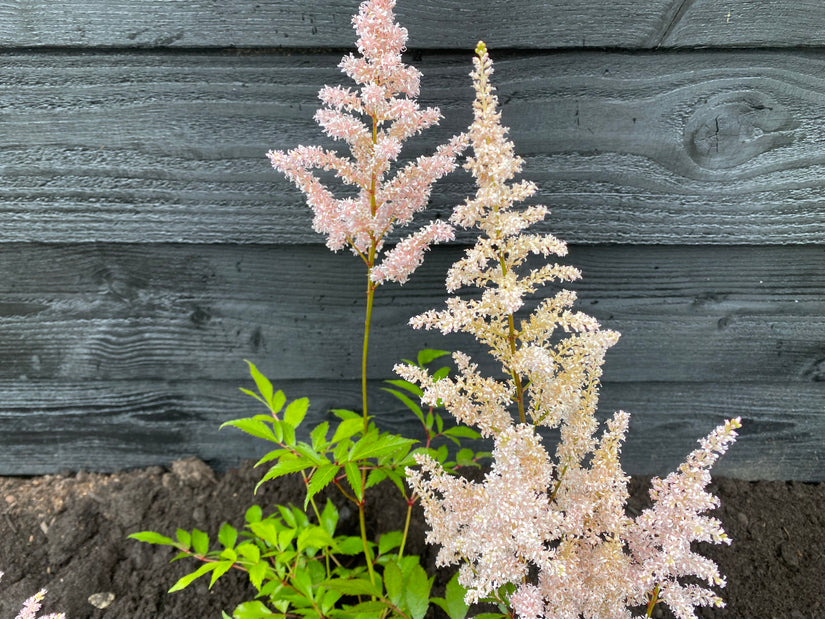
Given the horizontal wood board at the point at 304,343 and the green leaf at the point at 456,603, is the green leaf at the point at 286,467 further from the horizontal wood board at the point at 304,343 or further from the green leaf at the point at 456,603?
the horizontal wood board at the point at 304,343

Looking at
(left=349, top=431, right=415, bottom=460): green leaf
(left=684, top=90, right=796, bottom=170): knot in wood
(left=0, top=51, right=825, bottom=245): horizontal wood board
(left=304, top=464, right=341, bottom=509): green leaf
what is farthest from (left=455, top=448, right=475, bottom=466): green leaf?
(left=684, top=90, right=796, bottom=170): knot in wood

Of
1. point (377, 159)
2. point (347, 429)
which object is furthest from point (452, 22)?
point (347, 429)

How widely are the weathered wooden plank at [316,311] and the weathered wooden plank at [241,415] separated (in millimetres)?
43

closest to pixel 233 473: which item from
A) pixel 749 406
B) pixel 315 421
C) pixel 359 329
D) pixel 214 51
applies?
pixel 315 421

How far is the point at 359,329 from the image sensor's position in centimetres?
141

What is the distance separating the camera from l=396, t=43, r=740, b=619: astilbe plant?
2.11ft

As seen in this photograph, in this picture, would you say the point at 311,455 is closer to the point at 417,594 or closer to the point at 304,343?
the point at 417,594

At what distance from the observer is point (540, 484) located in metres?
0.68

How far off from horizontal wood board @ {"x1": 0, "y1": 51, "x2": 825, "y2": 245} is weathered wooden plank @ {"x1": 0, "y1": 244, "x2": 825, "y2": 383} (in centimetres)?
7

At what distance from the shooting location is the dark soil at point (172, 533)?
3.91 ft

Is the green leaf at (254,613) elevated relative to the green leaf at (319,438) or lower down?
lower down

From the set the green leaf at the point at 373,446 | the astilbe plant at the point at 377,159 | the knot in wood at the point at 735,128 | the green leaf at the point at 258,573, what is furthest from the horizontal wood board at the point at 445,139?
the green leaf at the point at 258,573

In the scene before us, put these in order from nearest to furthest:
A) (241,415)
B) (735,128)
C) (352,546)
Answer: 1. (352,546)
2. (735,128)
3. (241,415)

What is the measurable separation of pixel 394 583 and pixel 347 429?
10.1 inches
